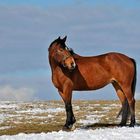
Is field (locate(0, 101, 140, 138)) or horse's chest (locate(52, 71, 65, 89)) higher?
horse's chest (locate(52, 71, 65, 89))

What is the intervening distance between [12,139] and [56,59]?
4.31m

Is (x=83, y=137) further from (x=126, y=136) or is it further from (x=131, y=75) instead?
(x=131, y=75)

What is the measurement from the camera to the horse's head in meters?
15.2

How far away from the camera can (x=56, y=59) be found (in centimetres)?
1561

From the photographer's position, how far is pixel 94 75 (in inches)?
644

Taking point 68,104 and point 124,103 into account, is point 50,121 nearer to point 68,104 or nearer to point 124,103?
point 124,103

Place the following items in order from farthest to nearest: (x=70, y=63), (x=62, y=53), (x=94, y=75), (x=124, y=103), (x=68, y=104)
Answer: (x=124, y=103) < (x=94, y=75) < (x=68, y=104) < (x=62, y=53) < (x=70, y=63)

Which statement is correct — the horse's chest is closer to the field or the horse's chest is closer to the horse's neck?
the horse's neck

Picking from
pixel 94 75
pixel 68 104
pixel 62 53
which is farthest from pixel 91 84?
pixel 62 53

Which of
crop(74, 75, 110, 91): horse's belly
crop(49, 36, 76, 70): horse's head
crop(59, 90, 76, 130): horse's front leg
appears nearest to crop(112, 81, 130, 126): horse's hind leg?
crop(74, 75, 110, 91): horse's belly

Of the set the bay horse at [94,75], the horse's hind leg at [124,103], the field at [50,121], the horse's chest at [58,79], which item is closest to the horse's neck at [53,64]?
the bay horse at [94,75]

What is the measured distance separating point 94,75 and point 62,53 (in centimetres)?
167

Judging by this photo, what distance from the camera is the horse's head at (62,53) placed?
49.9 feet

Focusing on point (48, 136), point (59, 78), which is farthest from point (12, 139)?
point (59, 78)
